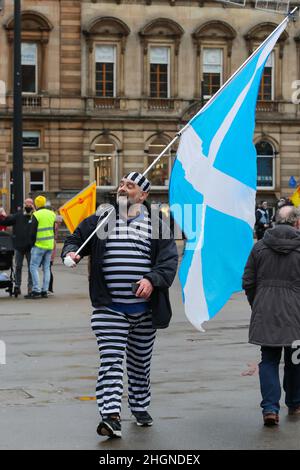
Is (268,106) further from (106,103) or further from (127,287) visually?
(127,287)

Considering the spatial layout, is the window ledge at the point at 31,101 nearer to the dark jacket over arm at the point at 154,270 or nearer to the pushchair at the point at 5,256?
the pushchair at the point at 5,256

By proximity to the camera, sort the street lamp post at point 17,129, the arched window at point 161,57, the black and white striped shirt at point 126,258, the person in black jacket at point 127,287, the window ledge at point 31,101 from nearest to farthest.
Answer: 1. the person in black jacket at point 127,287
2. the black and white striped shirt at point 126,258
3. the street lamp post at point 17,129
4. the window ledge at point 31,101
5. the arched window at point 161,57

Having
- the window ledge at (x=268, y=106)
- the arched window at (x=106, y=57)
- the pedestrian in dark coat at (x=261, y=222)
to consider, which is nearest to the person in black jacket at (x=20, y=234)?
the pedestrian in dark coat at (x=261, y=222)

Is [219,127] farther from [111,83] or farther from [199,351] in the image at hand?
[111,83]

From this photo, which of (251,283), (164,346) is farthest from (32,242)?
(251,283)

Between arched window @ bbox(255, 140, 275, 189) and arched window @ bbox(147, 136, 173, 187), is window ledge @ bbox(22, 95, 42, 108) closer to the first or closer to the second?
arched window @ bbox(147, 136, 173, 187)

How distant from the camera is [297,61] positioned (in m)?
58.1

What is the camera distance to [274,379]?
9.06 metres

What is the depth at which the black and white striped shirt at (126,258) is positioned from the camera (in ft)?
28.2

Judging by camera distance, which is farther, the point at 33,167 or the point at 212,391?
the point at 33,167

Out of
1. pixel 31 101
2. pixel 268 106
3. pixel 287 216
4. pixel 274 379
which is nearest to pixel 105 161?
pixel 31 101

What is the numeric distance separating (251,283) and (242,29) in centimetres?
4889

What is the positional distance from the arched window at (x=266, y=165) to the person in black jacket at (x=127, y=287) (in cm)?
4868

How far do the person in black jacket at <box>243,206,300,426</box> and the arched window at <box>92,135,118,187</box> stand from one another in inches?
1822
